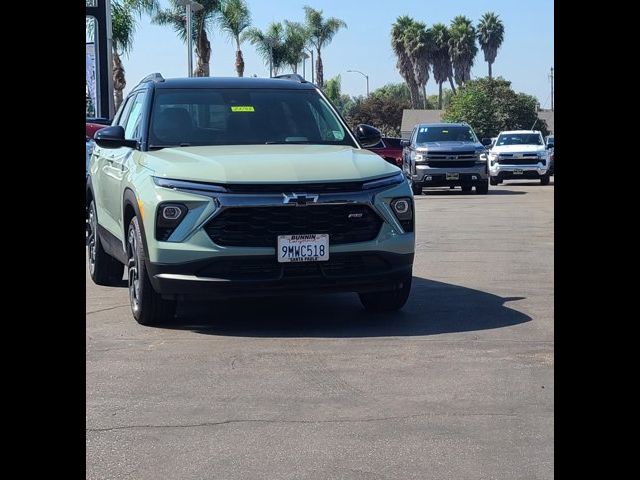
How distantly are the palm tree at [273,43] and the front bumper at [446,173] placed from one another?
1591 inches

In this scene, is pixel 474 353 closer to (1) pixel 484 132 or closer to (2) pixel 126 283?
(2) pixel 126 283

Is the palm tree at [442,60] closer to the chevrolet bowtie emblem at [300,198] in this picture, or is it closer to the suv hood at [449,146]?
the suv hood at [449,146]

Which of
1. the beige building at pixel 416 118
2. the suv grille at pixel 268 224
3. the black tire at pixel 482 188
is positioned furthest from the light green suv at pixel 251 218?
the beige building at pixel 416 118

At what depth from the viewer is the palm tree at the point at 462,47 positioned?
3962 inches

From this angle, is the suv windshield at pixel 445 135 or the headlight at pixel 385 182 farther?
the suv windshield at pixel 445 135

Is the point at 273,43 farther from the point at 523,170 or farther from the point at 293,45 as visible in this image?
the point at 523,170

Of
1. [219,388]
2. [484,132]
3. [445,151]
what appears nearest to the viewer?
[219,388]

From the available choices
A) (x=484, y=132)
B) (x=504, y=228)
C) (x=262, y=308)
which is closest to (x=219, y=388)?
(x=262, y=308)

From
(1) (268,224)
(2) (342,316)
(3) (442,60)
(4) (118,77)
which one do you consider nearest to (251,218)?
(1) (268,224)

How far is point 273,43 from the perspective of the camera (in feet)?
217

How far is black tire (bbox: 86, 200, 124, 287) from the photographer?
10.1 meters
